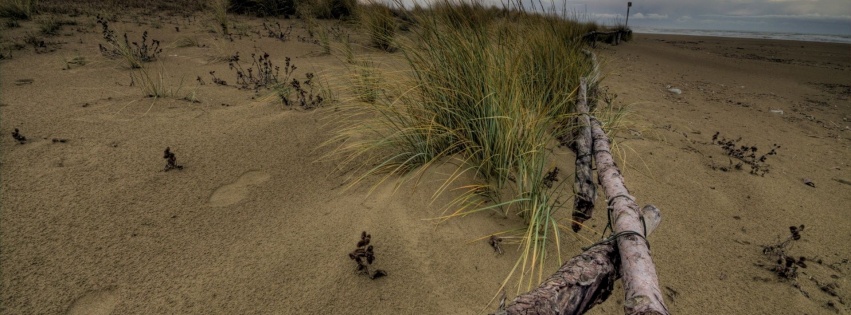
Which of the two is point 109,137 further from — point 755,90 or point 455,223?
point 755,90

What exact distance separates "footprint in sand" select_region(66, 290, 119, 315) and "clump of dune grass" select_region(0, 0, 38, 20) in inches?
304

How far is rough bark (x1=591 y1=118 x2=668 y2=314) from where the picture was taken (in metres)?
1.07

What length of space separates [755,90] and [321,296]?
27.7 ft

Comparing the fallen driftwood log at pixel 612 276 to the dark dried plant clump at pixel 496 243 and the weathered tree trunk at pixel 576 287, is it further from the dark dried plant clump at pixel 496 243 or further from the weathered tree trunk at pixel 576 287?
the dark dried plant clump at pixel 496 243

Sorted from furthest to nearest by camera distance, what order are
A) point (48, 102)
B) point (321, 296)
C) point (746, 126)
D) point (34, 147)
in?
point (746, 126) < point (48, 102) < point (34, 147) < point (321, 296)

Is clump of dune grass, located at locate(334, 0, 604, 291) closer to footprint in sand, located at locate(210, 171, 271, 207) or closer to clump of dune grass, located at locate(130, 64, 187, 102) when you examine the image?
footprint in sand, located at locate(210, 171, 271, 207)

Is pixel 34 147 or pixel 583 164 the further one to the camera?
pixel 34 147

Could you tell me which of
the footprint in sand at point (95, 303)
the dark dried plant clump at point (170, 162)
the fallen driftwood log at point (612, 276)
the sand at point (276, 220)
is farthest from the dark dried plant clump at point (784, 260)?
the dark dried plant clump at point (170, 162)

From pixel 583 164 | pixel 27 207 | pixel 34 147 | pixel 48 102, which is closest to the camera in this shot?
pixel 27 207

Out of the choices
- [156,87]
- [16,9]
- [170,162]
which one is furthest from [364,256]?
[16,9]

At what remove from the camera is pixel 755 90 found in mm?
6910

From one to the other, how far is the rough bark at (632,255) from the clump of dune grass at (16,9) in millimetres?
9039

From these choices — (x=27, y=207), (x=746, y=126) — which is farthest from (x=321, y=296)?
(x=746, y=126)

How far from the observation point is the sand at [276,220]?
1.59 meters
